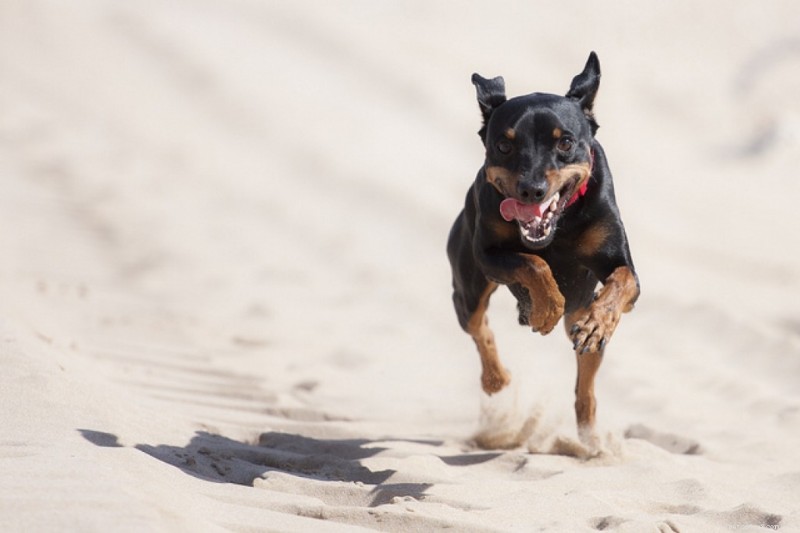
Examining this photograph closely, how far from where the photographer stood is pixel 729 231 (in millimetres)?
10547

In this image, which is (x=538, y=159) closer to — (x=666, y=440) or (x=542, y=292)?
(x=542, y=292)

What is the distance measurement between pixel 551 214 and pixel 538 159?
0.23 meters

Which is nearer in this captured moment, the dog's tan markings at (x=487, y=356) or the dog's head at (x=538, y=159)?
the dog's head at (x=538, y=159)

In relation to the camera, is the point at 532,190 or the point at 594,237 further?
the point at 594,237

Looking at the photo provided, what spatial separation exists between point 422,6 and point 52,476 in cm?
1557

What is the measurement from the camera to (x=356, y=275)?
9375mm

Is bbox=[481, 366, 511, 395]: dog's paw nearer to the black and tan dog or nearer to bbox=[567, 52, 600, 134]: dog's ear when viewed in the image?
the black and tan dog

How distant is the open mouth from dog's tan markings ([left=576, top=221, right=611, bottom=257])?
0.67ft

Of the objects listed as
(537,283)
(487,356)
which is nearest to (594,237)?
(537,283)

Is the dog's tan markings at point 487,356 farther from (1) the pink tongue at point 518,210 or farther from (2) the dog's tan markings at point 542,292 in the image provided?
(1) the pink tongue at point 518,210

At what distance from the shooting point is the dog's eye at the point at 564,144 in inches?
171

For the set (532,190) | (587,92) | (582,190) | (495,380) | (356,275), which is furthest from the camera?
(356,275)

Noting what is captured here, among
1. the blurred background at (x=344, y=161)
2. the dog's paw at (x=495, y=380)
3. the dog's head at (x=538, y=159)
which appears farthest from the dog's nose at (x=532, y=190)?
the blurred background at (x=344, y=161)

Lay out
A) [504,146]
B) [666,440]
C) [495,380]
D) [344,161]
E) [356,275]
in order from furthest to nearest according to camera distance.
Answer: [344,161]
[356,275]
[666,440]
[495,380]
[504,146]
